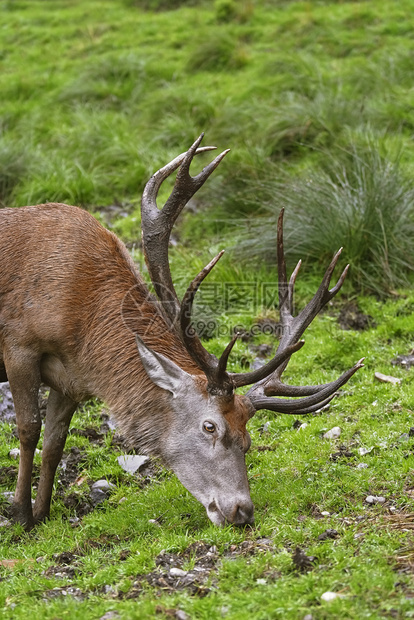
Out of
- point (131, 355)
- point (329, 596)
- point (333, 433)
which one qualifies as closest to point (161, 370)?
point (131, 355)

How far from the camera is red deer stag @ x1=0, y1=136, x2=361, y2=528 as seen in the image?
18.0 ft

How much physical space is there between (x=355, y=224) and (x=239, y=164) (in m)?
2.27

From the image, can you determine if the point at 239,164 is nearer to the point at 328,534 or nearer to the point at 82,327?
the point at 82,327

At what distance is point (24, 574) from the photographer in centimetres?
502

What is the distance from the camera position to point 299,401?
562 cm

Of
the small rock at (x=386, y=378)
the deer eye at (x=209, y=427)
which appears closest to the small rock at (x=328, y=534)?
the deer eye at (x=209, y=427)

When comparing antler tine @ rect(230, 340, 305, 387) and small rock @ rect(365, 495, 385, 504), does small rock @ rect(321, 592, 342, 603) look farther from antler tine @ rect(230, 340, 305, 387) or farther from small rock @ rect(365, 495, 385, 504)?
antler tine @ rect(230, 340, 305, 387)

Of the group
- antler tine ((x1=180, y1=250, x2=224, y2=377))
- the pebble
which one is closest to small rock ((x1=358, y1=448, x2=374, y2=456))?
antler tine ((x1=180, y1=250, x2=224, y2=377))

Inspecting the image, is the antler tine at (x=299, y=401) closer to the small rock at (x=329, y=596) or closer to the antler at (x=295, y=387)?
the antler at (x=295, y=387)

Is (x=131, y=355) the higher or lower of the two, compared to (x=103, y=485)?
higher

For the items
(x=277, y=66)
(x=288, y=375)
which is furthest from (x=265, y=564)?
(x=277, y=66)

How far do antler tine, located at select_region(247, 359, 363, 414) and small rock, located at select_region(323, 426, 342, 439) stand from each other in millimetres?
1124

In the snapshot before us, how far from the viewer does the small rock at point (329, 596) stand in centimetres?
412

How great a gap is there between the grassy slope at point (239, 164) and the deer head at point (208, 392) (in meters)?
0.31
